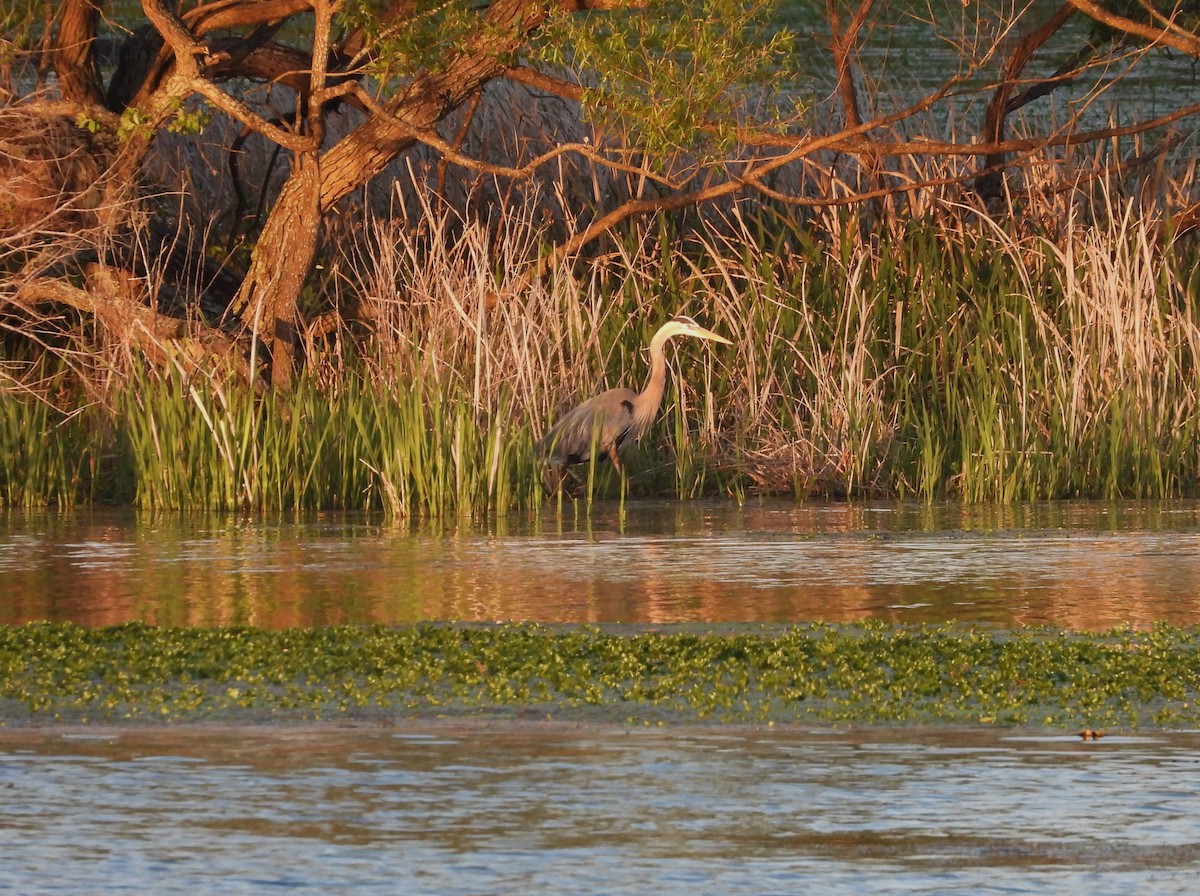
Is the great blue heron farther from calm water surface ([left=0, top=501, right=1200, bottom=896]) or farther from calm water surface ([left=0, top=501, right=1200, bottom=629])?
calm water surface ([left=0, top=501, right=1200, bottom=896])

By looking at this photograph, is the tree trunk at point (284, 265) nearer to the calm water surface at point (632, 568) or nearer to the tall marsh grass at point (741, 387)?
the tall marsh grass at point (741, 387)

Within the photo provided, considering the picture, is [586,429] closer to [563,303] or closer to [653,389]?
[653,389]

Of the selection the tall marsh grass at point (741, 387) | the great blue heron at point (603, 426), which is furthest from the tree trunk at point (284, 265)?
the great blue heron at point (603, 426)

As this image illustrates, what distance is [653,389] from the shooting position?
12.6m

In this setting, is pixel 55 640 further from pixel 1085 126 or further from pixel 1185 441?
pixel 1085 126

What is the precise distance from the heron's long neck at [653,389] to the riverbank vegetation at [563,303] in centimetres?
30

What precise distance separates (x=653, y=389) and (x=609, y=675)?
22.4ft

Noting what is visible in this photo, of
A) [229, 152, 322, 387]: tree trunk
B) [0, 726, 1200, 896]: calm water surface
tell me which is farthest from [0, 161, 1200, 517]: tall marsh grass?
[0, 726, 1200, 896]: calm water surface

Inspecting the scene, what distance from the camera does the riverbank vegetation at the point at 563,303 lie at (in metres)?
11.8

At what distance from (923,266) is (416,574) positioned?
6.53 m

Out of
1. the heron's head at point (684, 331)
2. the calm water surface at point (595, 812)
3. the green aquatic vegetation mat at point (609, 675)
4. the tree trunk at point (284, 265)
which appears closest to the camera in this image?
the calm water surface at point (595, 812)

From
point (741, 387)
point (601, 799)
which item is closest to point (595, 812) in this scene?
point (601, 799)

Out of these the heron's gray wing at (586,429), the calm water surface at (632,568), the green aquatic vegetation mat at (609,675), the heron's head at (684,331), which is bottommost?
the green aquatic vegetation mat at (609,675)

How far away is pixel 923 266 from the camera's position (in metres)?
14.1
